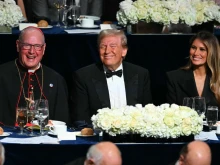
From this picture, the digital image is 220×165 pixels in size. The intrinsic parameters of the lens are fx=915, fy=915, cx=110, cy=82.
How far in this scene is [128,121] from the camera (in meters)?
7.14

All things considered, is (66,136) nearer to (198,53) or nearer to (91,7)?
(198,53)

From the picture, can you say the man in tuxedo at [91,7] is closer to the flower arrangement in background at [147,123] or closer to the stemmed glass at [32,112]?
the stemmed glass at [32,112]

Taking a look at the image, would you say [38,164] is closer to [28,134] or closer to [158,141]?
[28,134]

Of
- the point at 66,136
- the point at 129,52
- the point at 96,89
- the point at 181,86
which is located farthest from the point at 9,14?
the point at 66,136

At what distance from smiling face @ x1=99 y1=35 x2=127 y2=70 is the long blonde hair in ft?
2.73

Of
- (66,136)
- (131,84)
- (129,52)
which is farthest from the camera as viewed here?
(129,52)

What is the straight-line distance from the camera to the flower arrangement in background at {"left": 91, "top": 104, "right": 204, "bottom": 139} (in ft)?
23.4

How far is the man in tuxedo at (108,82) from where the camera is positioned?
8.88 meters

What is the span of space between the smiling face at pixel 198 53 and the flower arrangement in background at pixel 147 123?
74.6 inches

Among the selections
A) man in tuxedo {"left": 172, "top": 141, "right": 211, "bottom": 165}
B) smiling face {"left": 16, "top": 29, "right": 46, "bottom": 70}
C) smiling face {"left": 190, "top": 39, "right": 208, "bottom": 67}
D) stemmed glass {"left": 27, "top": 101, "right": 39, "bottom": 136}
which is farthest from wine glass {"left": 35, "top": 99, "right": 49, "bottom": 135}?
smiling face {"left": 190, "top": 39, "right": 208, "bottom": 67}

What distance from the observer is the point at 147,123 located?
7.16 meters

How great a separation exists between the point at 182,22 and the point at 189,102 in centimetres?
192

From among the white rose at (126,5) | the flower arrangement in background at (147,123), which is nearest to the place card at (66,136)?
the flower arrangement in background at (147,123)

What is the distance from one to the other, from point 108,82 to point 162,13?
1101 millimetres
